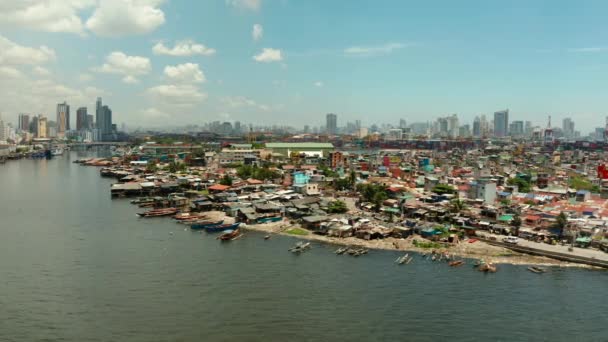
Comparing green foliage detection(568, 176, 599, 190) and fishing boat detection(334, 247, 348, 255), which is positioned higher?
green foliage detection(568, 176, 599, 190)

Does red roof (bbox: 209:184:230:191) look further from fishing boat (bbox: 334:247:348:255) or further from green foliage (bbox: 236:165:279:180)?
fishing boat (bbox: 334:247:348:255)

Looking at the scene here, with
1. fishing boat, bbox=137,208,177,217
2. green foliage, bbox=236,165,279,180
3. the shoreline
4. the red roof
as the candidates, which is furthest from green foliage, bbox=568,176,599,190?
fishing boat, bbox=137,208,177,217

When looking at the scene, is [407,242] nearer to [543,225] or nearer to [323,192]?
[543,225]

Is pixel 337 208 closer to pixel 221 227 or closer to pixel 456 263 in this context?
pixel 221 227

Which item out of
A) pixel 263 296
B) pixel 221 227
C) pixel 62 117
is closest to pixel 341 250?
pixel 263 296

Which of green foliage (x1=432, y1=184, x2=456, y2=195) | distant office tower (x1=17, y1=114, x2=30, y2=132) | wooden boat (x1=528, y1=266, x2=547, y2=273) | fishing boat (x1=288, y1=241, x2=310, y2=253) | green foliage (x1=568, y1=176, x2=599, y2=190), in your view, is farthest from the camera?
distant office tower (x1=17, y1=114, x2=30, y2=132)

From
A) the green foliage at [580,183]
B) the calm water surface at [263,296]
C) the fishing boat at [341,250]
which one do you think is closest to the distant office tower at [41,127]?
the calm water surface at [263,296]
